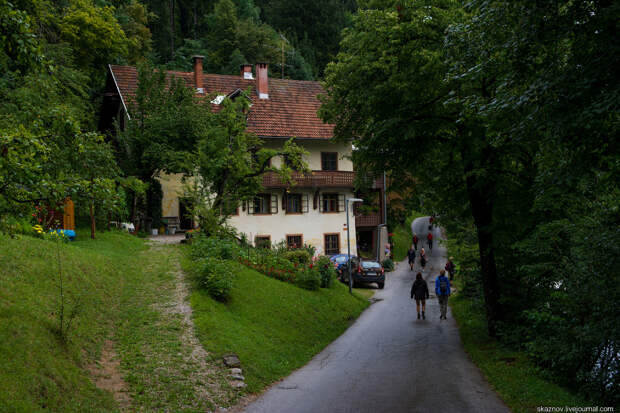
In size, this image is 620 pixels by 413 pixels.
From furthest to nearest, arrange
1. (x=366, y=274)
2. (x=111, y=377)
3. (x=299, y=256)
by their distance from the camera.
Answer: (x=366, y=274), (x=299, y=256), (x=111, y=377)

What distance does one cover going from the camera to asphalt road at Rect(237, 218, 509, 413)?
30.2ft

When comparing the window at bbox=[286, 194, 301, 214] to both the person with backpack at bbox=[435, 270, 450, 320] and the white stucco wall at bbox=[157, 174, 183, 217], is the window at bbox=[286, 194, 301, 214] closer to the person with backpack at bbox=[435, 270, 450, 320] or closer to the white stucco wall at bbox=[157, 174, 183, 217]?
the white stucco wall at bbox=[157, 174, 183, 217]

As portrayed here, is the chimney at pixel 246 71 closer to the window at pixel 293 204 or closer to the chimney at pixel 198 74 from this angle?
the chimney at pixel 198 74

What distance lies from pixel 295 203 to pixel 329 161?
3.98 meters

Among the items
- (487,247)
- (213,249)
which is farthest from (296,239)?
(487,247)

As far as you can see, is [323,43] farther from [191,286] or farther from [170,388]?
[170,388]

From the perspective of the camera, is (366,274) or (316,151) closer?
(366,274)

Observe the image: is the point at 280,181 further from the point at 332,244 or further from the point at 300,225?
the point at 332,244

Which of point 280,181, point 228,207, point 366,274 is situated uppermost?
point 280,181

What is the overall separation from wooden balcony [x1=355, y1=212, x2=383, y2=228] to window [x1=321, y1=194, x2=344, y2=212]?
2.27m

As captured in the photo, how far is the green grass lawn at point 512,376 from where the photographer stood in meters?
9.12

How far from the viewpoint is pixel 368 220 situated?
40250 mm

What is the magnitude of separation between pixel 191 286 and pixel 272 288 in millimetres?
3934

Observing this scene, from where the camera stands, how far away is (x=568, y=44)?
746 centimetres
